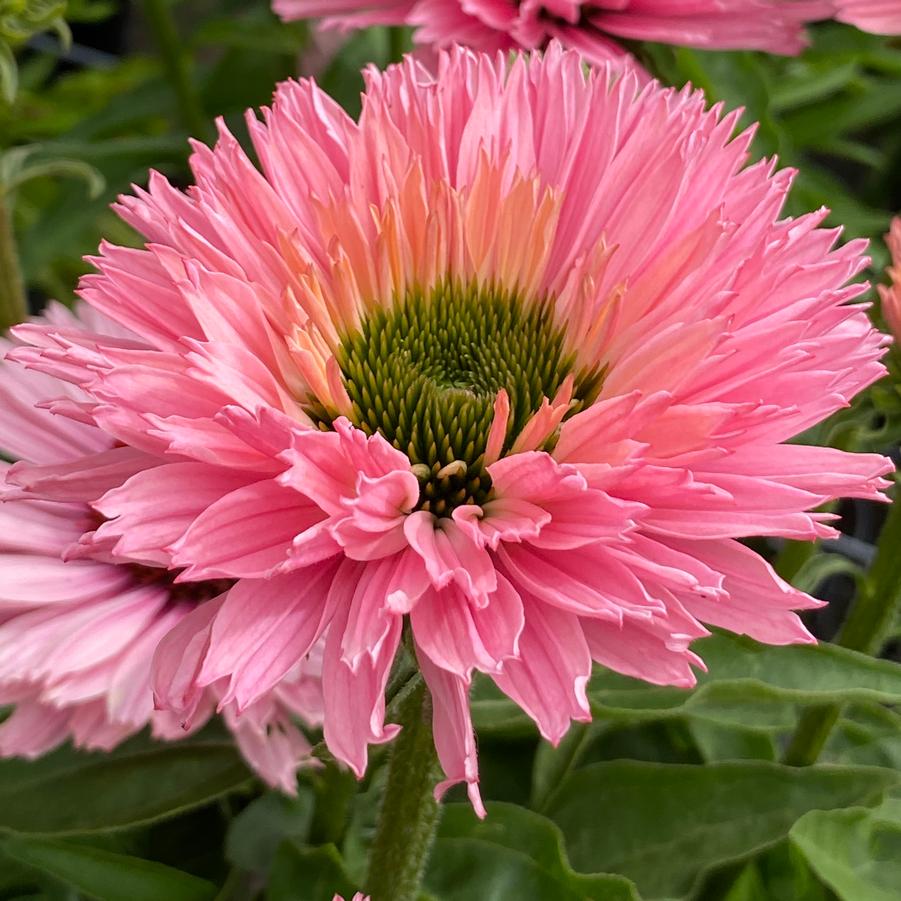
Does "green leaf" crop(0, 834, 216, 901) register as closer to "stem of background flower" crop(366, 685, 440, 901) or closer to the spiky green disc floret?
"stem of background flower" crop(366, 685, 440, 901)

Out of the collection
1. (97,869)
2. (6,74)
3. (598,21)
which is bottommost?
(97,869)

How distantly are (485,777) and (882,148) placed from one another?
1.13m

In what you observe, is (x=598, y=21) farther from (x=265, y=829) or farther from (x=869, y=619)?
(x=265, y=829)

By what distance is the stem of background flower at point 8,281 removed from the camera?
0.70m

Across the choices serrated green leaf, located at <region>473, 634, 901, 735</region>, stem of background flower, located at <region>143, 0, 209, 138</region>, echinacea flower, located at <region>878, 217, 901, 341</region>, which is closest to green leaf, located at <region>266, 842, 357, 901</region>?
serrated green leaf, located at <region>473, 634, 901, 735</region>

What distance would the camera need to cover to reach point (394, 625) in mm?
322

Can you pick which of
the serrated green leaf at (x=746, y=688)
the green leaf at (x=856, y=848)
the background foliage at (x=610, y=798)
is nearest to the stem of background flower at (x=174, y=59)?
the background foliage at (x=610, y=798)

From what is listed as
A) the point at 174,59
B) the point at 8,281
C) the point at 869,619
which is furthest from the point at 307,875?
the point at 174,59

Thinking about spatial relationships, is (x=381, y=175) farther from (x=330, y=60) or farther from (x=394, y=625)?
(x=330, y=60)

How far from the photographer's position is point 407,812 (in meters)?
0.42

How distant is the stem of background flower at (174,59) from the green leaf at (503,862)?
66cm

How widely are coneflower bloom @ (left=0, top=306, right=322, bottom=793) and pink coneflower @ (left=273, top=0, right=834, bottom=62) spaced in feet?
0.88

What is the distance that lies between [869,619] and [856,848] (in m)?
0.11

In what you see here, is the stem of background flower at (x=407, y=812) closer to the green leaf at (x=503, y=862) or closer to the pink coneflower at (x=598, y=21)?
the green leaf at (x=503, y=862)
